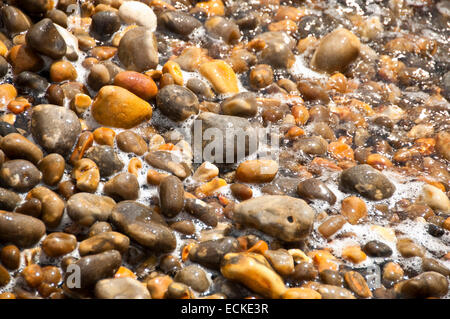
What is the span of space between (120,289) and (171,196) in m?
0.53

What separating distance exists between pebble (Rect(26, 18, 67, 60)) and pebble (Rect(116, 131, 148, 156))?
2.25ft

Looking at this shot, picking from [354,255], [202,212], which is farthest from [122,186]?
[354,255]

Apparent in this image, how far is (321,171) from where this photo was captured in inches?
105

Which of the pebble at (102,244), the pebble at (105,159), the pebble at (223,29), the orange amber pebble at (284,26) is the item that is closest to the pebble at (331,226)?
the pebble at (102,244)

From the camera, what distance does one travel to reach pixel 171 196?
2.27m

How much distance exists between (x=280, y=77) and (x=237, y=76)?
303 millimetres

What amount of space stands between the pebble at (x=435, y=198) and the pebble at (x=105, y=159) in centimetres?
165

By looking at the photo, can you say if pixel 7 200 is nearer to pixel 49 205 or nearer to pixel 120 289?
pixel 49 205

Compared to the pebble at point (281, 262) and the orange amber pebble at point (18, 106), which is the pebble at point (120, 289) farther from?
the orange amber pebble at point (18, 106)

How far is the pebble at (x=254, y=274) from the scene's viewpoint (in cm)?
199

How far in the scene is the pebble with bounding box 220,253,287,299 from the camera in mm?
1987

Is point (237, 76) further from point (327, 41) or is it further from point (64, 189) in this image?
point (64, 189)

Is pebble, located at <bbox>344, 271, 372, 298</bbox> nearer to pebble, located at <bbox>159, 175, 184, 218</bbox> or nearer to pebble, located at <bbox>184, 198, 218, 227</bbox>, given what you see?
pebble, located at <bbox>184, 198, 218, 227</bbox>
